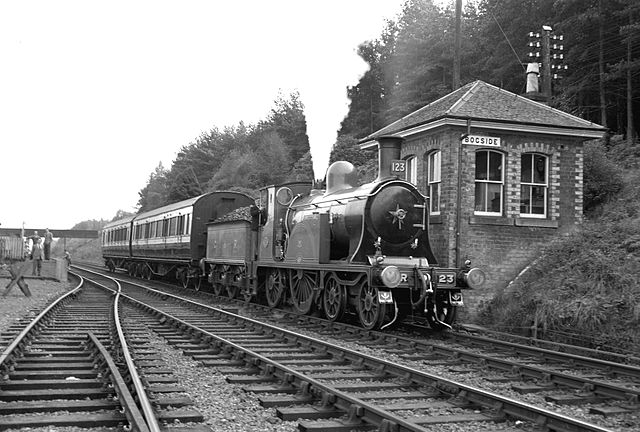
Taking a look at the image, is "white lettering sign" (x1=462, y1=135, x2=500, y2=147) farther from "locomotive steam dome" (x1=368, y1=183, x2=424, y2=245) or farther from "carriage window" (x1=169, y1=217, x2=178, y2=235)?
"carriage window" (x1=169, y1=217, x2=178, y2=235)

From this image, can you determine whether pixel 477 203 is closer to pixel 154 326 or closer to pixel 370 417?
pixel 154 326

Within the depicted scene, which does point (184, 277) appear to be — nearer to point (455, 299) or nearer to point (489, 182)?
point (489, 182)

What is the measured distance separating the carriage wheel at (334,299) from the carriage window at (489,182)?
4.39 m

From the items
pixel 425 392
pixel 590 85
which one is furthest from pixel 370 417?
pixel 590 85

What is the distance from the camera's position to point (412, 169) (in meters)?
16.6

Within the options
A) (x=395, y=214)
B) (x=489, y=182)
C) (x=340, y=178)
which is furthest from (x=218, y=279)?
(x=395, y=214)

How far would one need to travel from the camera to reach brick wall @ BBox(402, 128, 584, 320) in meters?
14.7

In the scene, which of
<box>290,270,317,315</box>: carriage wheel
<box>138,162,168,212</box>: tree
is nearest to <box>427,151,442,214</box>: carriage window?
<box>290,270,317,315</box>: carriage wheel

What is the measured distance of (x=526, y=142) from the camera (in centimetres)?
1520

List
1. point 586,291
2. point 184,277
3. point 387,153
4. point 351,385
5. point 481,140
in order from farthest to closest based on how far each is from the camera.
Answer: point 184,277, point 481,140, point 387,153, point 586,291, point 351,385

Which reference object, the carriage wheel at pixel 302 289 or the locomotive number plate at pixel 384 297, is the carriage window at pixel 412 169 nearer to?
the carriage wheel at pixel 302 289

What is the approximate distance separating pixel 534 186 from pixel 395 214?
5.36 m

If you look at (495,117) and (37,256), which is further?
(37,256)

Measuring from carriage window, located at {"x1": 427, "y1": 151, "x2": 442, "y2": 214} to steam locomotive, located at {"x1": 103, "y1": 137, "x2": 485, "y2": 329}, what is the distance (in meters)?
2.57
